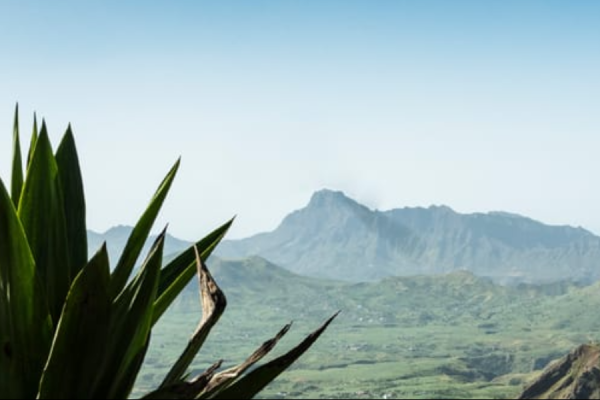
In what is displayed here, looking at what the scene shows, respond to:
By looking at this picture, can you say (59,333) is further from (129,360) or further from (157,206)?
(157,206)

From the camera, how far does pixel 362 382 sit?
158 metres

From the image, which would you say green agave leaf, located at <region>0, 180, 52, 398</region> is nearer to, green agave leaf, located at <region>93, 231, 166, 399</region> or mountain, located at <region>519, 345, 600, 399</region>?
green agave leaf, located at <region>93, 231, 166, 399</region>

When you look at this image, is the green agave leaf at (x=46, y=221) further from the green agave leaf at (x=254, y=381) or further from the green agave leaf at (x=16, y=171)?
the green agave leaf at (x=254, y=381)

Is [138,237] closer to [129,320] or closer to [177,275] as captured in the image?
[177,275]

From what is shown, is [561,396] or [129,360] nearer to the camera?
[129,360]

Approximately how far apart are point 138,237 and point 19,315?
1.20 feet

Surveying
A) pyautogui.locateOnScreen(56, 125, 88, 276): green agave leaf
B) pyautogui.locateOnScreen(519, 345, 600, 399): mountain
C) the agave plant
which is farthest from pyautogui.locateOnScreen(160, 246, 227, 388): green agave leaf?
pyautogui.locateOnScreen(519, 345, 600, 399): mountain

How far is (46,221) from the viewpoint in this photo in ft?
5.95

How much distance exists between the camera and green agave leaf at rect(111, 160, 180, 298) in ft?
5.93

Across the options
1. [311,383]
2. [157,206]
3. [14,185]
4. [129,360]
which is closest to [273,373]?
[129,360]

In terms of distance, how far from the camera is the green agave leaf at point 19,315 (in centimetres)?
160

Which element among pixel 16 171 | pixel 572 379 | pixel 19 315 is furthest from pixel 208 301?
pixel 572 379

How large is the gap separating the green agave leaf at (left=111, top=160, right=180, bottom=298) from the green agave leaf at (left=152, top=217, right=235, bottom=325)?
0.34ft

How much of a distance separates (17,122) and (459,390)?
452 ft
